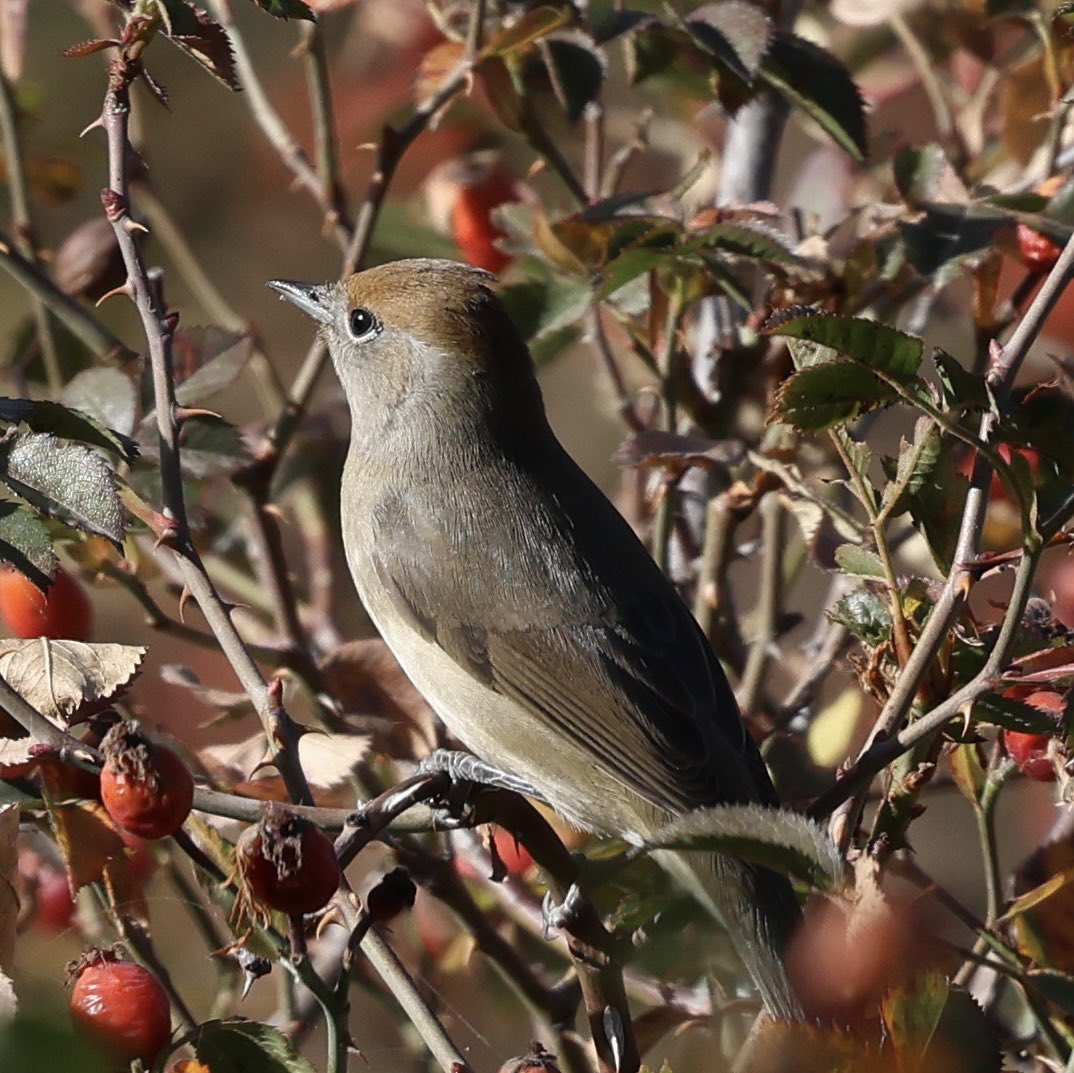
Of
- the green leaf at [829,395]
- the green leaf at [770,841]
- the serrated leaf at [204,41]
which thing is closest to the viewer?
the green leaf at [770,841]

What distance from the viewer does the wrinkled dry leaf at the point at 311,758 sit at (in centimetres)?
194

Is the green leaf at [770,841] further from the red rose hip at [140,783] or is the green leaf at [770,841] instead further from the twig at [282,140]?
the twig at [282,140]

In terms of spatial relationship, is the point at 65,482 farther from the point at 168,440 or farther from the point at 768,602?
the point at 768,602

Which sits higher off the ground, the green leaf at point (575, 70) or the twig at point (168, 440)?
the green leaf at point (575, 70)

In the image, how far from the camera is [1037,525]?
159 centimetres

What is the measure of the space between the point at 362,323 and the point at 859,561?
154 cm

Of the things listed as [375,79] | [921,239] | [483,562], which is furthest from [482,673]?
[375,79]

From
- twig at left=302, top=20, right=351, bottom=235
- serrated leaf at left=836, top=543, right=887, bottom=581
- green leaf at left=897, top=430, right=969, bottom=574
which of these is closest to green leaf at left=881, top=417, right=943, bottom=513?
green leaf at left=897, top=430, right=969, bottom=574

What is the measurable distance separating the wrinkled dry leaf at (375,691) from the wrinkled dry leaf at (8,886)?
0.70 metres

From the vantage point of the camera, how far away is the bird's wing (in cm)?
256

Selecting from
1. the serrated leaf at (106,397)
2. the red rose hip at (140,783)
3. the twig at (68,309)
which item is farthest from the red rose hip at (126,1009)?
the twig at (68,309)

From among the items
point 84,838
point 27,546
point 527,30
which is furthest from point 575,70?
point 84,838

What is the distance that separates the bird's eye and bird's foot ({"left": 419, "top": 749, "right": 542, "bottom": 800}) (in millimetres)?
925

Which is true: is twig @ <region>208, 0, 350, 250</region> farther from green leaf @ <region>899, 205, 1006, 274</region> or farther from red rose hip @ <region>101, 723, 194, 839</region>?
red rose hip @ <region>101, 723, 194, 839</region>
